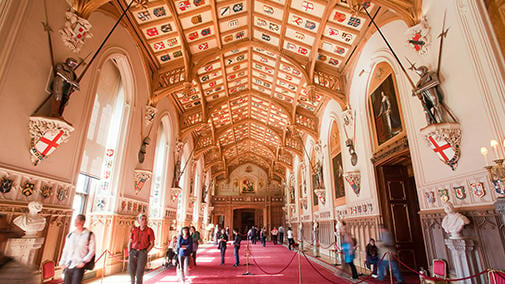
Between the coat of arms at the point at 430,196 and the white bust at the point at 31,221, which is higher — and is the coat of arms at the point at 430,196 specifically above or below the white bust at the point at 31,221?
above

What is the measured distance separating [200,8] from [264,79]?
6.14 m

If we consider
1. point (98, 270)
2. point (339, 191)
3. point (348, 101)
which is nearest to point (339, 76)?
point (348, 101)

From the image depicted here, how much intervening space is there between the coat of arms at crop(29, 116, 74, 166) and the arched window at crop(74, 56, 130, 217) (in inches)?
93.1

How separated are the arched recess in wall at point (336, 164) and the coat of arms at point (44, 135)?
9.52 metres

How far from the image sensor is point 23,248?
4.06 meters

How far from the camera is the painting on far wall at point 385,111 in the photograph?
6.89 meters

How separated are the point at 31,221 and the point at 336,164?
10450 mm

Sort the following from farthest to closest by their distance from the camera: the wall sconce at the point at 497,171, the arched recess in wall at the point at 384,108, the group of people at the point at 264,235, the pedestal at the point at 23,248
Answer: the group of people at the point at 264,235 → the arched recess in wall at the point at 384,108 → the pedestal at the point at 23,248 → the wall sconce at the point at 497,171

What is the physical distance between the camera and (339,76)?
1060 cm

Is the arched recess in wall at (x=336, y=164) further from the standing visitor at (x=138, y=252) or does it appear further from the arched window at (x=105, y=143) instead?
the arched window at (x=105, y=143)

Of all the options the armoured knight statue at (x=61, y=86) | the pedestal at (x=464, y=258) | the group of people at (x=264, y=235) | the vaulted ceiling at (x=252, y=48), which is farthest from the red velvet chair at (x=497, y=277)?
the group of people at (x=264, y=235)

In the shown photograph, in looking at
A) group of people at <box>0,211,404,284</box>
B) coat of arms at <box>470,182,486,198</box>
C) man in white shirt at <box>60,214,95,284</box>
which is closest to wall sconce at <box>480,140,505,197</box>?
coat of arms at <box>470,182,486,198</box>

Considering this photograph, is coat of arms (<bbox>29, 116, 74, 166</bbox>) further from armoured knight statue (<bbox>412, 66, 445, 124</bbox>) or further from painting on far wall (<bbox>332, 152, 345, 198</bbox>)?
painting on far wall (<bbox>332, 152, 345, 198</bbox>)

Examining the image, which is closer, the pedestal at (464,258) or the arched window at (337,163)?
the pedestal at (464,258)
